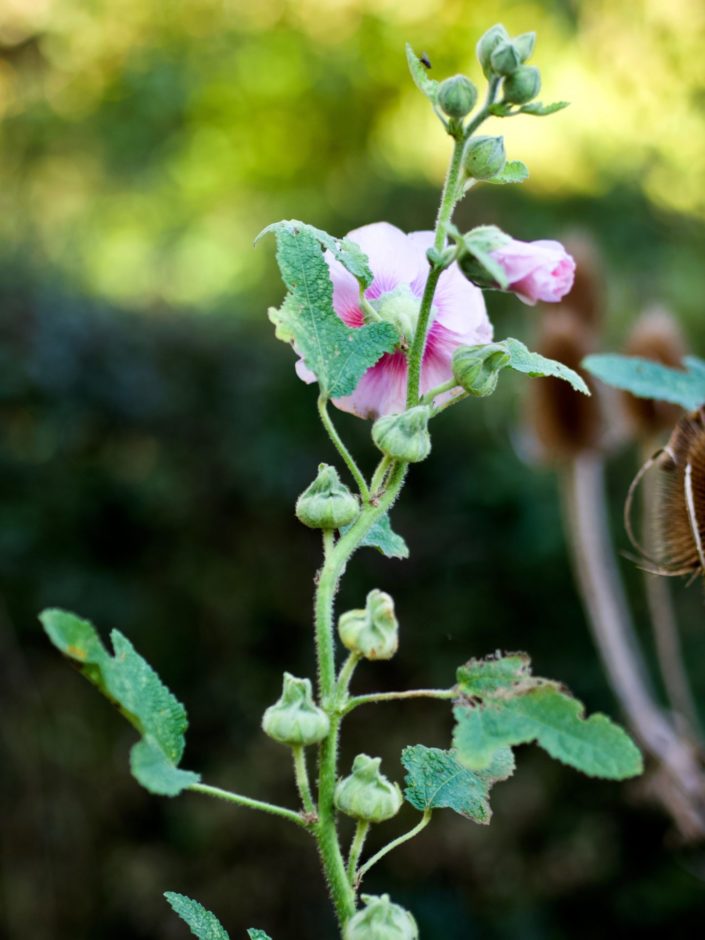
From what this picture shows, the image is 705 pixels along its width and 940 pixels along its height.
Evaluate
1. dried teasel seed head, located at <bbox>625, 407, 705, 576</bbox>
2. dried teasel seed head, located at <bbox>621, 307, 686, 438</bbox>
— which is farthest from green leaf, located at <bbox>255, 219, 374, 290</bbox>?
dried teasel seed head, located at <bbox>621, 307, 686, 438</bbox>

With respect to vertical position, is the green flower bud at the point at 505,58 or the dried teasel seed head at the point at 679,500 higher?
the green flower bud at the point at 505,58

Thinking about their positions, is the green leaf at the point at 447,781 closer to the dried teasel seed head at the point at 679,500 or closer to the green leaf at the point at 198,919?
the green leaf at the point at 198,919

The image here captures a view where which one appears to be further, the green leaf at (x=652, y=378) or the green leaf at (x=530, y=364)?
the green leaf at (x=652, y=378)

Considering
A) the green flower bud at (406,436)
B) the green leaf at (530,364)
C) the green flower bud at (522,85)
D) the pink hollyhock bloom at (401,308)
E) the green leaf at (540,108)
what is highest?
the green flower bud at (522,85)

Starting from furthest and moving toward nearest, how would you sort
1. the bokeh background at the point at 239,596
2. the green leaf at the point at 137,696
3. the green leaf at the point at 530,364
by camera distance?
the bokeh background at the point at 239,596 < the green leaf at the point at 530,364 < the green leaf at the point at 137,696

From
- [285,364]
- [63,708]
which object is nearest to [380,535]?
[63,708]

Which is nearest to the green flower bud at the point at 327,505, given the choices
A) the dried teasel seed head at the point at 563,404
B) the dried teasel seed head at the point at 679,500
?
the dried teasel seed head at the point at 679,500
